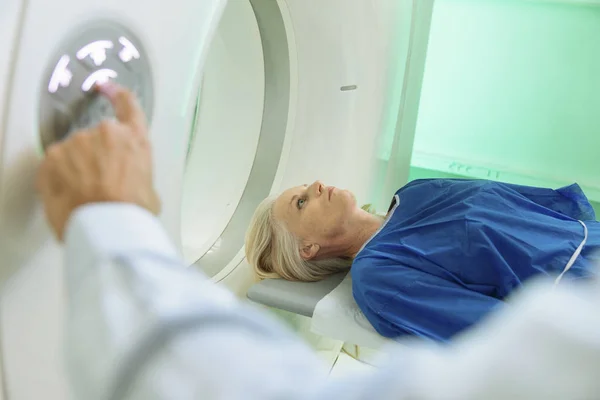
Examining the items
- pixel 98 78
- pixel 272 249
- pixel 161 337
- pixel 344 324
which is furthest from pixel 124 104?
pixel 272 249

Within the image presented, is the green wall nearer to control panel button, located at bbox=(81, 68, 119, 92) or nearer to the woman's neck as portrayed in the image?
the woman's neck

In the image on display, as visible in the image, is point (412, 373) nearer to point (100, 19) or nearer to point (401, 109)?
Result: point (100, 19)

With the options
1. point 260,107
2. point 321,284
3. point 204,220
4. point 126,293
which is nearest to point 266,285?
point 321,284

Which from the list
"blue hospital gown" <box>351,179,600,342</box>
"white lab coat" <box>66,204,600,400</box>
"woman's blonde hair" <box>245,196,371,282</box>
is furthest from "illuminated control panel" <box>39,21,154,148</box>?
"woman's blonde hair" <box>245,196,371,282</box>

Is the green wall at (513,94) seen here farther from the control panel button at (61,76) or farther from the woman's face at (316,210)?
the control panel button at (61,76)

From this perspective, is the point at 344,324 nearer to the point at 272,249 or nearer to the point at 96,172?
the point at 272,249

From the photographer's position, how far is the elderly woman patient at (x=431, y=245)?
1189 millimetres

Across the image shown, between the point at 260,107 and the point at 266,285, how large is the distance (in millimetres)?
468

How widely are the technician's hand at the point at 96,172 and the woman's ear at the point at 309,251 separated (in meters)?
0.96

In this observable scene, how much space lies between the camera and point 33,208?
1.90ft

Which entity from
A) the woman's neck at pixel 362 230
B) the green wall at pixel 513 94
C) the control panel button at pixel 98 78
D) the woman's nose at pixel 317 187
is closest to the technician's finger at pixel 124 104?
the control panel button at pixel 98 78

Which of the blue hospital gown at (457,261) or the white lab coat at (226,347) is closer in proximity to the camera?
the white lab coat at (226,347)

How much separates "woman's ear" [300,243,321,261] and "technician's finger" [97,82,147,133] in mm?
925

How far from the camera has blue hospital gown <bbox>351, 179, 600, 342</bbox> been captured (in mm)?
1156
